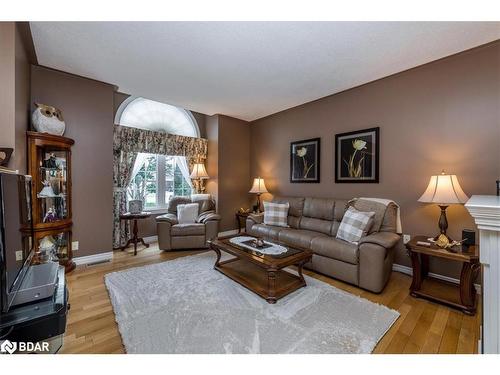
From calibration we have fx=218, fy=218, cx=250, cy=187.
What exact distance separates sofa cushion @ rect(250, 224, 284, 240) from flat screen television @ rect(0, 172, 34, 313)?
107 inches

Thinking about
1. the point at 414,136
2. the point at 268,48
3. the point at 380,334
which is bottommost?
the point at 380,334

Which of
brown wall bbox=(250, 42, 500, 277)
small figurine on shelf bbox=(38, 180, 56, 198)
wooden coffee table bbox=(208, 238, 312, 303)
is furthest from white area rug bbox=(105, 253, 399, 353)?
brown wall bbox=(250, 42, 500, 277)

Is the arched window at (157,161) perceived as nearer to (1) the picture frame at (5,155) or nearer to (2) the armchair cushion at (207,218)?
(2) the armchair cushion at (207,218)

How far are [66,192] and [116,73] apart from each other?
170 cm

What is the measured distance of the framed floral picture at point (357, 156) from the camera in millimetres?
3129

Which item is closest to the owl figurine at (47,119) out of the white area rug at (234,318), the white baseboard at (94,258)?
the white baseboard at (94,258)

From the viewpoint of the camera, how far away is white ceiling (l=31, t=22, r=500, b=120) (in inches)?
80.0

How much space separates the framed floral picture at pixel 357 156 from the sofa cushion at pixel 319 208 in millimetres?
443

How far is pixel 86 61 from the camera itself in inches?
103

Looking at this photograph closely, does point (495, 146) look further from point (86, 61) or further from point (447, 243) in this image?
point (86, 61)

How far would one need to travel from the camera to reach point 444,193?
224 cm

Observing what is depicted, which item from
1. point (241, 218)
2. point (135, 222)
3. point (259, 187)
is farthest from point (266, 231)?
point (135, 222)
